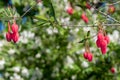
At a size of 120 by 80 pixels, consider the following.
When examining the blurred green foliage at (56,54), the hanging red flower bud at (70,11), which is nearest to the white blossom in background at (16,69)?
the blurred green foliage at (56,54)

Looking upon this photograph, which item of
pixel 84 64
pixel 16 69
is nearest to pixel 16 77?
pixel 16 69

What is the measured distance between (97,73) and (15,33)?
402 centimetres

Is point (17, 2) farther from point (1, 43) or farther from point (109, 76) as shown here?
point (109, 76)

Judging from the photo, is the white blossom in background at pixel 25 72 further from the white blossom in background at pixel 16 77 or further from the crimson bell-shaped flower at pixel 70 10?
the crimson bell-shaped flower at pixel 70 10

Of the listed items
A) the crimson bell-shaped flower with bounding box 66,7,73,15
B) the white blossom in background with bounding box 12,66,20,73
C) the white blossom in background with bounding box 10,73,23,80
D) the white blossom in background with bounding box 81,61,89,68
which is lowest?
the white blossom in background with bounding box 10,73,23,80

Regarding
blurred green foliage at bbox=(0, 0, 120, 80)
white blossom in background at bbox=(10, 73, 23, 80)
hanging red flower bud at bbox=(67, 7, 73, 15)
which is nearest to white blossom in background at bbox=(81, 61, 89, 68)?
blurred green foliage at bbox=(0, 0, 120, 80)

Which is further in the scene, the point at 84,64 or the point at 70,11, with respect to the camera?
the point at 70,11

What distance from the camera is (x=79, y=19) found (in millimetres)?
8273

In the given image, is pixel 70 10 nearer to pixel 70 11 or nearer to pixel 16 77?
pixel 70 11

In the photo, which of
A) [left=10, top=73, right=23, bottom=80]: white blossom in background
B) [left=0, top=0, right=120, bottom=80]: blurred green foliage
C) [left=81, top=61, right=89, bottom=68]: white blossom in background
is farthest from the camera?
[left=10, top=73, right=23, bottom=80]: white blossom in background

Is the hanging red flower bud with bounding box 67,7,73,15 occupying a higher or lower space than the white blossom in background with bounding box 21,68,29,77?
higher

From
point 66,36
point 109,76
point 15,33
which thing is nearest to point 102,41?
point 15,33

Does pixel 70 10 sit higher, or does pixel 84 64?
pixel 70 10

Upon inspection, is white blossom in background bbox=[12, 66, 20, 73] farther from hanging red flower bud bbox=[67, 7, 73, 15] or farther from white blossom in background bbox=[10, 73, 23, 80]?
hanging red flower bud bbox=[67, 7, 73, 15]
